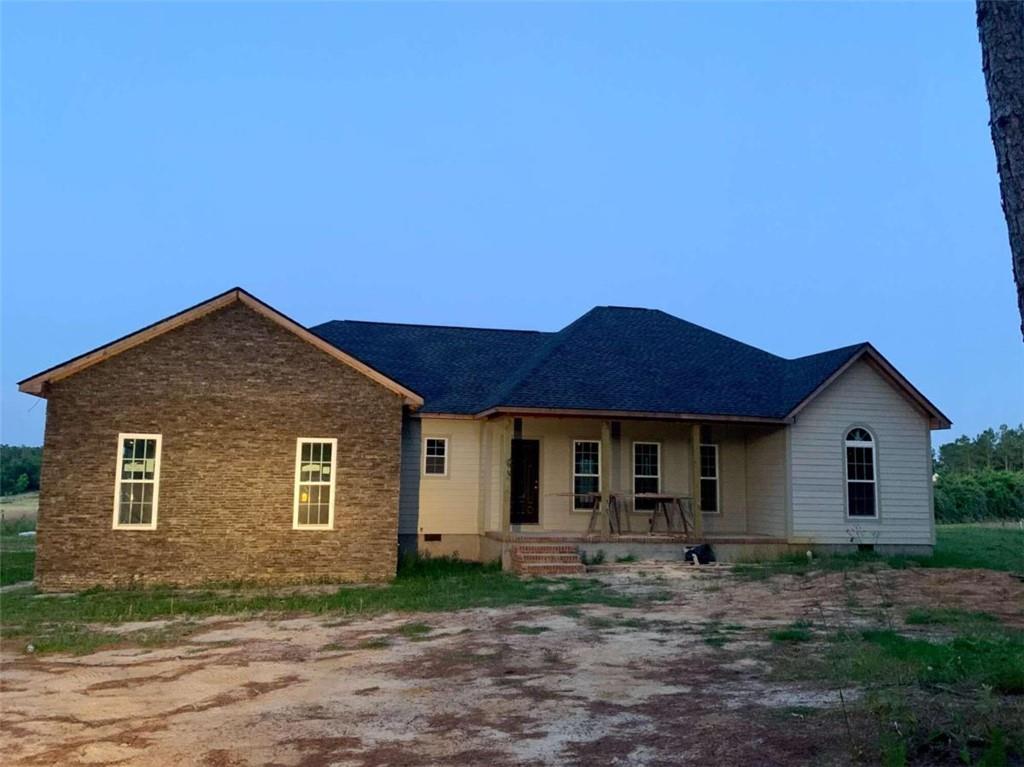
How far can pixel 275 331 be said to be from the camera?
1642 cm

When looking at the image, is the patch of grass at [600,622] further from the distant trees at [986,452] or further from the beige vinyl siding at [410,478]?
the distant trees at [986,452]

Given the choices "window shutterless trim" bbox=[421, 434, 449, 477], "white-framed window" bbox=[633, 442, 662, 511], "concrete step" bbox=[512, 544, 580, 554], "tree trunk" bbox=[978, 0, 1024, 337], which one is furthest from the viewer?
"white-framed window" bbox=[633, 442, 662, 511]

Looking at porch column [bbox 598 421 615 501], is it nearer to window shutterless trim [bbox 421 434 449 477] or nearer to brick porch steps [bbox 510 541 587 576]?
brick porch steps [bbox 510 541 587 576]

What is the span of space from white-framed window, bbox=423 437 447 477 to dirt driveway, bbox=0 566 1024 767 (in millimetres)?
7913

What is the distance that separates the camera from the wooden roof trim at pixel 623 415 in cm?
1812

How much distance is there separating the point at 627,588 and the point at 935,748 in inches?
396

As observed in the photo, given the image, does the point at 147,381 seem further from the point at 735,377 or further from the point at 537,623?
the point at 735,377

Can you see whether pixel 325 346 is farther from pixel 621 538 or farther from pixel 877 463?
pixel 877 463

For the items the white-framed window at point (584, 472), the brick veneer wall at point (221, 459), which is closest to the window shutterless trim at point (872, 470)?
the white-framed window at point (584, 472)

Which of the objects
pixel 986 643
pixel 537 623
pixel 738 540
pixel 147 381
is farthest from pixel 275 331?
pixel 986 643

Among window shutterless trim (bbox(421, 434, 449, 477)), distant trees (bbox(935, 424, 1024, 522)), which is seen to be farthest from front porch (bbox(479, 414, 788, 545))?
distant trees (bbox(935, 424, 1024, 522))

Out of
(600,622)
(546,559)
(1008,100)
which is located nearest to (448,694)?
(600,622)

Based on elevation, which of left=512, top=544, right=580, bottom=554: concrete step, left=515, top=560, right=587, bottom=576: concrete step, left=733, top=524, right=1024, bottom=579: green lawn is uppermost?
left=512, top=544, right=580, bottom=554: concrete step

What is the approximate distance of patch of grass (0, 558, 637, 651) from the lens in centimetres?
1216
